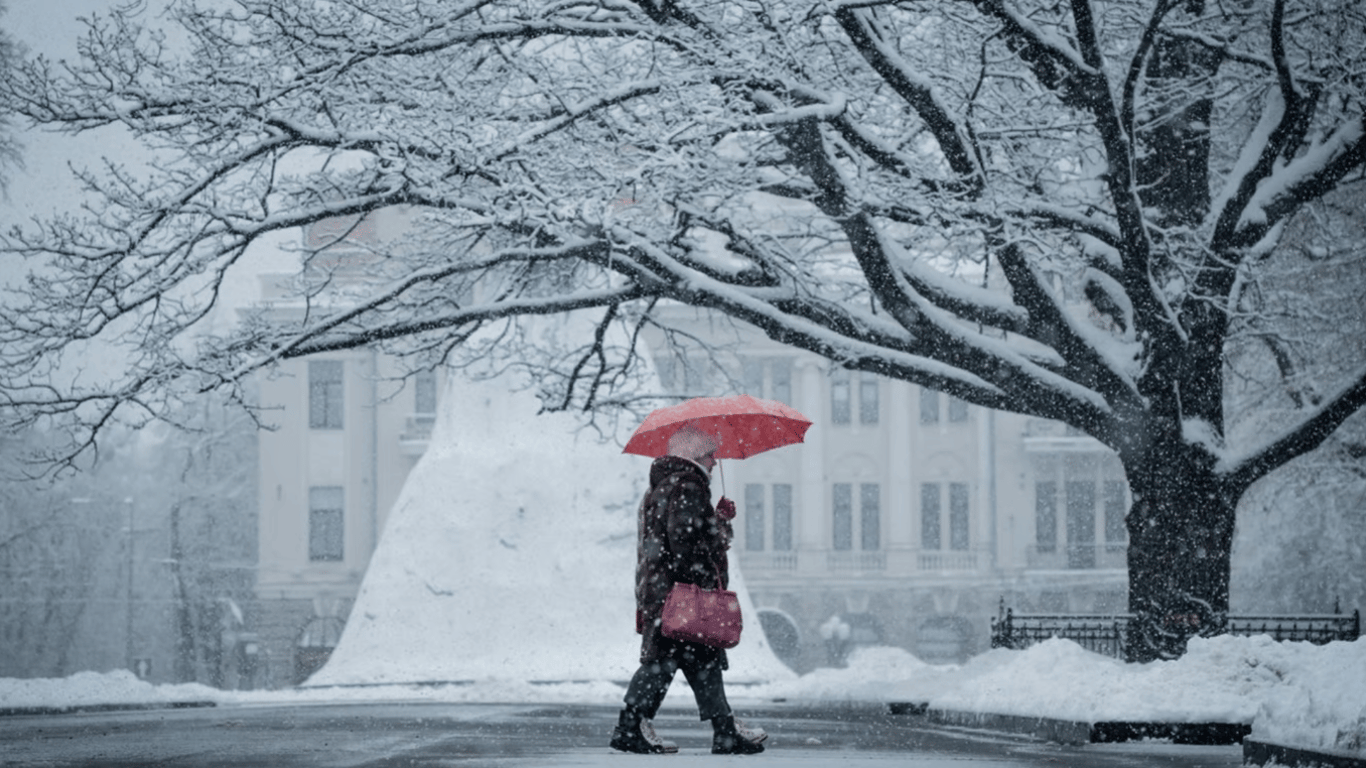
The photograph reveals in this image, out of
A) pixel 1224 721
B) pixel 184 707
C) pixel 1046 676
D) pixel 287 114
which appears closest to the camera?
pixel 1224 721

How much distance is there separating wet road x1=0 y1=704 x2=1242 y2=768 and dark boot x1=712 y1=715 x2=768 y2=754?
61mm

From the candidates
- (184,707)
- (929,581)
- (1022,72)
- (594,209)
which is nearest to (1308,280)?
(1022,72)

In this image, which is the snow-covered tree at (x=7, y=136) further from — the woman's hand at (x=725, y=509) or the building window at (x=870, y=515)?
the building window at (x=870, y=515)

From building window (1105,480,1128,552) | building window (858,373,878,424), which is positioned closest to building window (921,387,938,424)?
building window (858,373,878,424)

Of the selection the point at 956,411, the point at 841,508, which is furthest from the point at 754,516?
the point at 956,411

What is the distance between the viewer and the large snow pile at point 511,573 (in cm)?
2009

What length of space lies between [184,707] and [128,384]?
14.3ft

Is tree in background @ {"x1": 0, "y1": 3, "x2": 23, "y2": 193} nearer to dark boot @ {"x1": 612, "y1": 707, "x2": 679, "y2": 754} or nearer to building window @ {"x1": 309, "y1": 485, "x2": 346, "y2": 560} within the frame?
dark boot @ {"x1": 612, "y1": 707, "x2": 679, "y2": 754}

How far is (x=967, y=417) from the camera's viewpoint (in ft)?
184

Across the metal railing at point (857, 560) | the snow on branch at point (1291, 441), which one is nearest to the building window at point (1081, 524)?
the metal railing at point (857, 560)

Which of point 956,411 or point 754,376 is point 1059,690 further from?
point 956,411

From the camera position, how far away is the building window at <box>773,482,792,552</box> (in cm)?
5562

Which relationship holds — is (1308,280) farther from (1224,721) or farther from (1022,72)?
(1224,721)

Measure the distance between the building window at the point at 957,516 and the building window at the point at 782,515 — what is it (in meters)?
5.11
